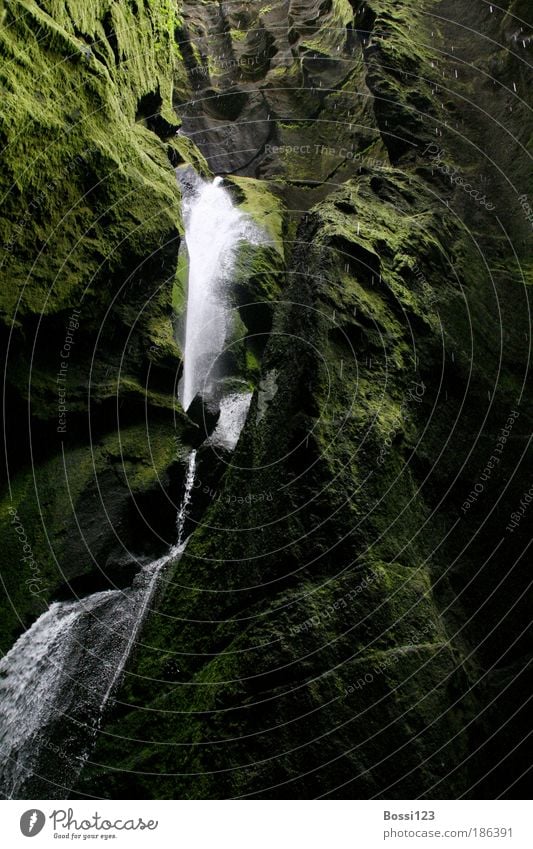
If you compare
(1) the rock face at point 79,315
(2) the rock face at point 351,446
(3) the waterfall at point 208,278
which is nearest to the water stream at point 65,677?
(1) the rock face at point 79,315

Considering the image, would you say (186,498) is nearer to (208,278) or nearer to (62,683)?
(62,683)

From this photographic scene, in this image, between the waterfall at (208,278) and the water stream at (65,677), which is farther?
the waterfall at (208,278)

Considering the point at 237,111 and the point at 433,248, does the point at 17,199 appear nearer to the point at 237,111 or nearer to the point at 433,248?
the point at 433,248

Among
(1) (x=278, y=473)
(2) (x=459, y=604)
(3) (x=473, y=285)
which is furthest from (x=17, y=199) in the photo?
(2) (x=459, y=604)

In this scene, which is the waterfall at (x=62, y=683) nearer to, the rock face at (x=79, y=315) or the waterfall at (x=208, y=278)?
the rock face at (x=79, y=315)

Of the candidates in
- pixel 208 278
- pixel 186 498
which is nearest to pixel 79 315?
pixel 186 498
